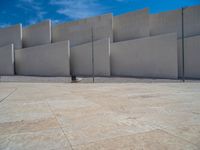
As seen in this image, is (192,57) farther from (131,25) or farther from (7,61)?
(7,61)

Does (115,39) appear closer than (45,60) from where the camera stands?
No

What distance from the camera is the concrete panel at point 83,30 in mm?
32438

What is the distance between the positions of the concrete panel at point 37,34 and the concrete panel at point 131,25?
13.7 meters

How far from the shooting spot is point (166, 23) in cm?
2919

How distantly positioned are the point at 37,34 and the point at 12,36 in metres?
5.42

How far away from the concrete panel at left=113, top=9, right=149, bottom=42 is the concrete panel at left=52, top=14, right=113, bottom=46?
1.69 meters

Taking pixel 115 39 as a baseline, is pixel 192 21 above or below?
above

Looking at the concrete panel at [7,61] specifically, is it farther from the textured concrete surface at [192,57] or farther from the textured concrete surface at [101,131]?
the textured concrete surface at [101,131]

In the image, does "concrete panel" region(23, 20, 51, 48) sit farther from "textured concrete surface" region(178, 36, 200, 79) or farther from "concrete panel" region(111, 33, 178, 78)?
"textured concrete surface" region(178, 36, 200, 79)

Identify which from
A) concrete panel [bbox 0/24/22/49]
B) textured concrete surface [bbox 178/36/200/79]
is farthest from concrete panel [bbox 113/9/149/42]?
concrete panel [bbox 0/24/22/49]

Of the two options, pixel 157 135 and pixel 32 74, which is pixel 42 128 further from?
pixel 32 74

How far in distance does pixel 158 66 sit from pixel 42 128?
24504 millimetres

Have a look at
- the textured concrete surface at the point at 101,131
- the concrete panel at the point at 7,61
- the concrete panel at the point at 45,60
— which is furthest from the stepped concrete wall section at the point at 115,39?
the textured concrete surface at the point at 101,131

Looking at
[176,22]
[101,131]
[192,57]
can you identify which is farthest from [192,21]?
[101,131]
